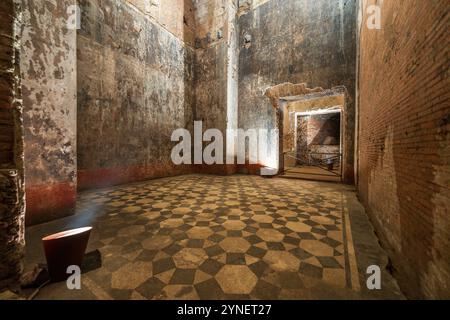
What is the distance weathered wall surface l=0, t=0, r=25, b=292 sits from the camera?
1715 mm

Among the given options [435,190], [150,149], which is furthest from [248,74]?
[435,190]

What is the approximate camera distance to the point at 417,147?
192cm

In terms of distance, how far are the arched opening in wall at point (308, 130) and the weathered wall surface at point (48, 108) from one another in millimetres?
7135

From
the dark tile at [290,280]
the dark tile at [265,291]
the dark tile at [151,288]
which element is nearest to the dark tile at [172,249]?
the dark tile at [151,288]

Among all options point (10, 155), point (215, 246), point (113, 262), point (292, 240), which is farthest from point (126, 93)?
point (292, 240)

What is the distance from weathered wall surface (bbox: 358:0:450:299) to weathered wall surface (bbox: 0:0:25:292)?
351 cm

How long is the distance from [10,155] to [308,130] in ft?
54.3

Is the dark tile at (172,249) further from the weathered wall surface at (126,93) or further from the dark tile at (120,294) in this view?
the weathered wall surface at (126,93)

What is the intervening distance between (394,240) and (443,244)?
3.73ft

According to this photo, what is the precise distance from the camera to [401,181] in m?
2.30

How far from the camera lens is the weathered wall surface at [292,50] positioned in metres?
6.97

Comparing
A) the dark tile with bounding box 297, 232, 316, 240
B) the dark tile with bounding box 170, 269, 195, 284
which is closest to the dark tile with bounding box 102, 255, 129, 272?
the dark tile with bounding box 170, 269, 195, 284

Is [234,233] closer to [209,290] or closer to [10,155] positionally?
[209,290]
